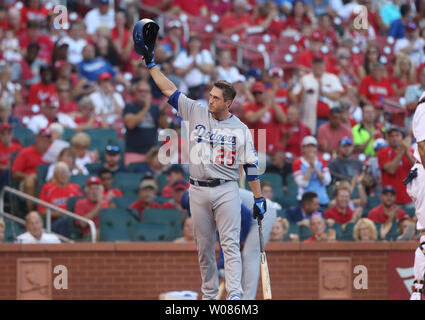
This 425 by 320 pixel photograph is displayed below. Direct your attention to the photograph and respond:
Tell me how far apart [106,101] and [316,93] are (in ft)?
10.8

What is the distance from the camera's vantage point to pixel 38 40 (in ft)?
51.7

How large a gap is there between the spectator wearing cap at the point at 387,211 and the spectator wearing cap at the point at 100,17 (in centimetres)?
647

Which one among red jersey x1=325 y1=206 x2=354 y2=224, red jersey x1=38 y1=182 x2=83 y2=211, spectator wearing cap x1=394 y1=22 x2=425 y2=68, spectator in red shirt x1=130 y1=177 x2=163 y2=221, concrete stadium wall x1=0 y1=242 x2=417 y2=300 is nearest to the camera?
concrete stadium wall x1=0 y1=242 x2=417 y2=300

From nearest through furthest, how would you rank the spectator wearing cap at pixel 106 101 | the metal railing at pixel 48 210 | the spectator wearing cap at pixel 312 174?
the metal railing at pixel 48 210 → the spectator wearing cap at pixel 312 174 → the spectator wearing cap at pixel 106 101

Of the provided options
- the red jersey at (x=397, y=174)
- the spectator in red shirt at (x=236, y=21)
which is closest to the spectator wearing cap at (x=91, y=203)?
the red jersey at (x=397, y=174)

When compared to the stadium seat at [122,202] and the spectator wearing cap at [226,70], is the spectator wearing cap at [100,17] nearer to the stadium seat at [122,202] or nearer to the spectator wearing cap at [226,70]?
the spectator wearing cap at [226,70]

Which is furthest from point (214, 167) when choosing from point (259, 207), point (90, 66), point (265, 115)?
point (90, 66)

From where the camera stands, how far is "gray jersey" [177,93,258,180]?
8.17 meters

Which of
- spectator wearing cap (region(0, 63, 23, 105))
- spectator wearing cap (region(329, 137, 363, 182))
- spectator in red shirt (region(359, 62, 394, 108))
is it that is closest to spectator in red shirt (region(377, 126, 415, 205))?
spectator wearing cap (region(329, 137, 363, 182))

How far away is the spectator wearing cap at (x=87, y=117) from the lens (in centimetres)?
1402

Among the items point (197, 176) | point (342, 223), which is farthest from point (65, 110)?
point (197, 176)

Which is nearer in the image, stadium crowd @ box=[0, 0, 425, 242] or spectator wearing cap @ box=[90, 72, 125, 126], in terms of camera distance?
stadium crowd @ box=[0, 0, 425, 242]

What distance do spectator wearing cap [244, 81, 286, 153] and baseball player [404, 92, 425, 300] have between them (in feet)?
17.3

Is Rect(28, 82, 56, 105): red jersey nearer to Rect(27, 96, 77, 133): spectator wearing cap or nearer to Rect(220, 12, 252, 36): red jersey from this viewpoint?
Rect(27, 96, 77, 133): spectator wearing cap
